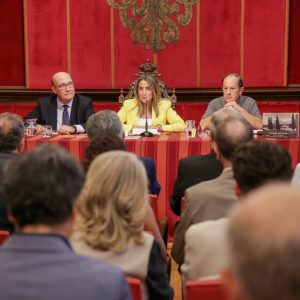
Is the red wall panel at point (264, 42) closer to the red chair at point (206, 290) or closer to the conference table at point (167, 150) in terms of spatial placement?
the conference table at point (167, 150)

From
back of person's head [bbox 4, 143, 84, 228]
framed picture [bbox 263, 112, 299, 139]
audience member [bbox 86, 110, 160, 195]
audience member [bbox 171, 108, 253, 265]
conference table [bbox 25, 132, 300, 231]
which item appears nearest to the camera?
back of person's head [bbox 4, 143, 84, 228]

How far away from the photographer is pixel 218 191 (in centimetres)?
221

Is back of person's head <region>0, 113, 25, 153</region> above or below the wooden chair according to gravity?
below

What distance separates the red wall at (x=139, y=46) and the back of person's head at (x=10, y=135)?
3865mm

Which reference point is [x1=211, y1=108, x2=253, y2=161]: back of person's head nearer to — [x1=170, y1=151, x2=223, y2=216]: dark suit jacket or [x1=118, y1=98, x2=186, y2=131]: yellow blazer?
[x1=170, y1=151, x2=223, y2=216]: dark suit jacket

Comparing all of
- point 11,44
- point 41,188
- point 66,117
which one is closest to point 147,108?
point 66,117

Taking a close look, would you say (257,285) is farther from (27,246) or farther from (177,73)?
(177,73)

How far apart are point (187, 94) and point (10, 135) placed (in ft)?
13.1

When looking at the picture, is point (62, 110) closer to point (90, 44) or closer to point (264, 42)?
point (90, 44)

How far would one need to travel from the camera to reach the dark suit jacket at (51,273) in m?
1.20

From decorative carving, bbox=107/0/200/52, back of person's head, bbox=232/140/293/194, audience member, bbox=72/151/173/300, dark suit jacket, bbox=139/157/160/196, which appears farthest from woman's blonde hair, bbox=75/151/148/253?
decorative carving, bbox=107/0/200/52

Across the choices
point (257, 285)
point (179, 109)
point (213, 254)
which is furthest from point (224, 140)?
point (179, 109)

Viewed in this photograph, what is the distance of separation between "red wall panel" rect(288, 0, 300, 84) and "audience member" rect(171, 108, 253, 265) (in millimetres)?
4105

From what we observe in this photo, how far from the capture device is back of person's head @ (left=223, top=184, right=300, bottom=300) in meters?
0.67
